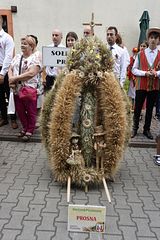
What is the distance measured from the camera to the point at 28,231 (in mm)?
3172

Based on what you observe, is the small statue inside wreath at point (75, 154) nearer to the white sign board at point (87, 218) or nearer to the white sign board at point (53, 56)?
the white sign board at point (87, 218)

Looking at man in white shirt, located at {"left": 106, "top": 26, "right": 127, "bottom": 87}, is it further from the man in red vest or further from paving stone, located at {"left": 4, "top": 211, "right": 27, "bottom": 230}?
paving stone, located at {"left": 4, "top": 211, "right": 27, "bottom": 230}

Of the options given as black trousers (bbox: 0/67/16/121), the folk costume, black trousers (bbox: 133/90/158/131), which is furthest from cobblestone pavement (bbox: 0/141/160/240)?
black trousers (bbox: 0/67/16/121)

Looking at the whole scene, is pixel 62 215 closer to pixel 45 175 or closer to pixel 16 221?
pixel 16 221

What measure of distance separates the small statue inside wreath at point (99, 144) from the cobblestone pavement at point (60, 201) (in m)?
0.35

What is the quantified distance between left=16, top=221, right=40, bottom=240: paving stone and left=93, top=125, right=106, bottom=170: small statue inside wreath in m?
1.07

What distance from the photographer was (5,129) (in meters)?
6.48

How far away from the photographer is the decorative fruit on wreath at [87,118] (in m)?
3.85

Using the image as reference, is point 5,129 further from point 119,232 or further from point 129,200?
point 119,232

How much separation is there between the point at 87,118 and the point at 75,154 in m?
0.43

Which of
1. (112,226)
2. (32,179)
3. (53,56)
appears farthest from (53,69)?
(112,226)

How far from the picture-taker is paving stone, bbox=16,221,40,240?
3.07 m

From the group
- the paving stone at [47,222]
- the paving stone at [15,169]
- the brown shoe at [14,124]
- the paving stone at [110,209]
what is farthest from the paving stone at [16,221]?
the brown shoe at [14,124]


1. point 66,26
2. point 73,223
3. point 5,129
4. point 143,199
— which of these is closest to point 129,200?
point 143,199
